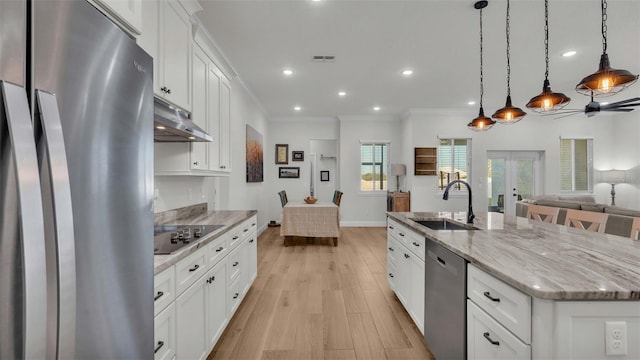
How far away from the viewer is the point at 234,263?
2.28 meters

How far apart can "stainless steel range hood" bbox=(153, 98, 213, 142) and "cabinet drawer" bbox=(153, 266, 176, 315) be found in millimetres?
817

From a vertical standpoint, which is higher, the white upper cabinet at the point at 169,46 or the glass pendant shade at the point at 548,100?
the white upper cabinet at the point at 169,46

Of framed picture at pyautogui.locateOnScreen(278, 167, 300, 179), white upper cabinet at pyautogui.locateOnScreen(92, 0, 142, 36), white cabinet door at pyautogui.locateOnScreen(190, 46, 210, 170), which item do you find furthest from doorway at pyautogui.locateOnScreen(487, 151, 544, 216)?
white upper cabinet at pyautogui.locateOnScreen(92, 0, 142, 36)

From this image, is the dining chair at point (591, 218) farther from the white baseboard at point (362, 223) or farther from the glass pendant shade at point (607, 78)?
the white baseboard at point (362, 223)

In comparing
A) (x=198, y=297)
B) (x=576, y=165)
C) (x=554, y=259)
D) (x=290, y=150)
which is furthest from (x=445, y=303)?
(x=576, y=165)

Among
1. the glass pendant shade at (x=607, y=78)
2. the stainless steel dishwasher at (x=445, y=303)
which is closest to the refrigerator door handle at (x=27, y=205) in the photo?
the stainless steel dishwasher at (x=445, y=303)

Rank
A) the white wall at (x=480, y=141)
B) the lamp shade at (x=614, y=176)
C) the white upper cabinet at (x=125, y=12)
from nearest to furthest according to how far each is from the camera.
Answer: the white upper cabinet at (x=125, y=12), the lamp shade at (x=614, y=176), the white wall at (x=480, y=141)

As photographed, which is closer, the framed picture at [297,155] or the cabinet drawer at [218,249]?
the cabinet drawer at [218,249]

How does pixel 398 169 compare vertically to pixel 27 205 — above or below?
above

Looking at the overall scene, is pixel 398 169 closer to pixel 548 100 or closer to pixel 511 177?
pixel 511 177

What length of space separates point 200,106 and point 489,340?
2.52m

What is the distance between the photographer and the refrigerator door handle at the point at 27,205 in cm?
49

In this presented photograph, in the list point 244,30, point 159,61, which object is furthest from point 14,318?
point 244,30

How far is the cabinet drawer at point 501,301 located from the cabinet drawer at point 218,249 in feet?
5.13
